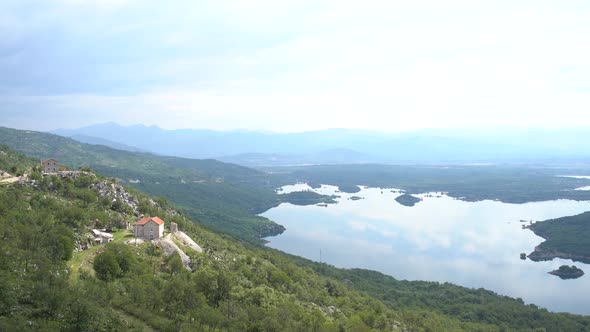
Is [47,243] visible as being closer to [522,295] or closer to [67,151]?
[522,295]

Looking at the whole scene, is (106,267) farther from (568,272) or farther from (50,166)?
(568,272)

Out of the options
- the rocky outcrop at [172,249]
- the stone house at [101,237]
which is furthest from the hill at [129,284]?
the stone house at [101,237]

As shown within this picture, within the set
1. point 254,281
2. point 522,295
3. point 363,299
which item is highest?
point 254,281

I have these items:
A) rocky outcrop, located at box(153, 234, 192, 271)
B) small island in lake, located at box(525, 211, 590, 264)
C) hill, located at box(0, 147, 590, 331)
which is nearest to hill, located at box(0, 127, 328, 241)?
small island in lake, located at box(525, 211, 590, 264)

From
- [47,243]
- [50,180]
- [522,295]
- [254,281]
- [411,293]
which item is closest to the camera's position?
[47,243]

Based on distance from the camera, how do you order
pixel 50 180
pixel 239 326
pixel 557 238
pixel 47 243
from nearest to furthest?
pixel 239 326
pixel 47 243
pixel 50 180
pixel 557 238

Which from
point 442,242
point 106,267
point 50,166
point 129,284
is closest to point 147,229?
point 106,267

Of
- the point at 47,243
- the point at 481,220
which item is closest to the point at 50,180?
the point at 47,243

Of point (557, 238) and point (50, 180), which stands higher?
point (50, 180)
